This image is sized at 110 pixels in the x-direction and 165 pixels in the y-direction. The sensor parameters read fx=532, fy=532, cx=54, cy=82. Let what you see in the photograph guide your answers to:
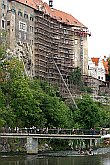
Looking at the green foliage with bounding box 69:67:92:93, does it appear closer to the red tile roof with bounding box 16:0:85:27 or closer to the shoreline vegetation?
the red tile roof with bounding box 16:0:85:27

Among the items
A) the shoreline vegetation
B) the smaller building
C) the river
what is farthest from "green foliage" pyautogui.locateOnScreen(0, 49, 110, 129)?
the smaller building

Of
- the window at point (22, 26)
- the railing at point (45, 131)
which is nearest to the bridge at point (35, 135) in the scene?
the railing at point (45, 131)

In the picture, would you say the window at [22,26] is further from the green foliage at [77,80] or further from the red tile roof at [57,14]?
the green foliage at [77,80]

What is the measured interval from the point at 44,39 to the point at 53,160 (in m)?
51.0

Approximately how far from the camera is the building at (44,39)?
295ft

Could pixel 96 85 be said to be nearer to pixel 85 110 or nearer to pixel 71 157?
pixel 85 110

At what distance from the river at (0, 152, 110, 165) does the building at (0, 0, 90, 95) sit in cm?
3570

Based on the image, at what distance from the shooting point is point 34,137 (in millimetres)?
58188

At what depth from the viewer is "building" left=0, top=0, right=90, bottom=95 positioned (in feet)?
295

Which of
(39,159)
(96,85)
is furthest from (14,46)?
(39,159)

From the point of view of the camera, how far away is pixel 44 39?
3895 inches

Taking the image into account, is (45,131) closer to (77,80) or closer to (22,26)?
(22,26)

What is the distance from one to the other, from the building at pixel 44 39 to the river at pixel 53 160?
35.7 meters

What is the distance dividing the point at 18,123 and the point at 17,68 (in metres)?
7.46
